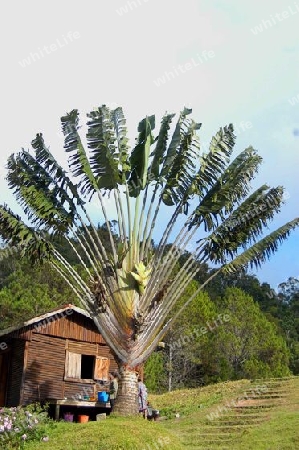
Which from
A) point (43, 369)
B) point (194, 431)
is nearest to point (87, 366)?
point (43, 369)

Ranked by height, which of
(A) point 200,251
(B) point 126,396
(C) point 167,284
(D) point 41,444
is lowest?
(D) point 41,444

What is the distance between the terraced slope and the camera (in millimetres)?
12750

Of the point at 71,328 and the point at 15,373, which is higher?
the point at 71,328

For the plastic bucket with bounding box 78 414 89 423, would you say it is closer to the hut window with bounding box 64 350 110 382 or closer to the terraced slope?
the hut window with bounding box 64 350 110 382

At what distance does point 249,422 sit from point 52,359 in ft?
22.5

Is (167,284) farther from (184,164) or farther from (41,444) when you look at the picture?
(41,444)

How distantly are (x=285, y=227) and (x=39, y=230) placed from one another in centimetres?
680

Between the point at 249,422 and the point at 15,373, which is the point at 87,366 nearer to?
the point at 15,373

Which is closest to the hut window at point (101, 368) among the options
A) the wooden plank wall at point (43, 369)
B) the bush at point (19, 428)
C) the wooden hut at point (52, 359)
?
the wooden hut at point (52, 359)

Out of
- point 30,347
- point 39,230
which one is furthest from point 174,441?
point 30,347

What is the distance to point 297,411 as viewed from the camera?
51.2 ft

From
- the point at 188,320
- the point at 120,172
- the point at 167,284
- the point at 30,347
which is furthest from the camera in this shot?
the point at 188,320

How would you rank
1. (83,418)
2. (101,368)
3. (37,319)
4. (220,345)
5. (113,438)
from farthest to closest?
→ (220,345) < (101,368) < (37,319) < (83,418) < (113,438)

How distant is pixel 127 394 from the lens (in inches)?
532
